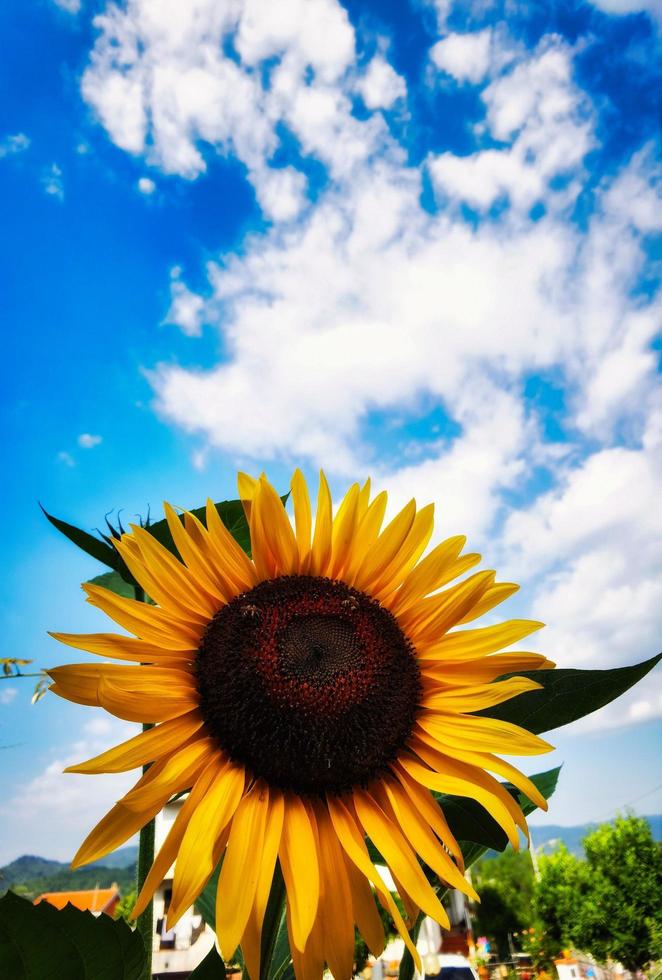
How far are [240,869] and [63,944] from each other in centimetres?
25

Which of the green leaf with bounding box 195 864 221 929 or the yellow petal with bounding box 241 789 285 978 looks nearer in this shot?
the yellow petal with bounding box 241 789 285 978

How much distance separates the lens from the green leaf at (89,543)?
56.5 inches

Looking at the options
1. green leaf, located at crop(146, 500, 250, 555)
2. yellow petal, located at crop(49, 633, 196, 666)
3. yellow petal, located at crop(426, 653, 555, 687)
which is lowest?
yellow petal, located at crop(426, 653, 555, 687)

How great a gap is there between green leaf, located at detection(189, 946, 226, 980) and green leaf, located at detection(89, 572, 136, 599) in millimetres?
818

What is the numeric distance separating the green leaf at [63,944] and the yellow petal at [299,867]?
22 centimetres

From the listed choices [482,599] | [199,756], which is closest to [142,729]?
[199,756]

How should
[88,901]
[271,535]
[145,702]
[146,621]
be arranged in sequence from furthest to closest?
[88,901], [271,535], [146,621], [145,702]

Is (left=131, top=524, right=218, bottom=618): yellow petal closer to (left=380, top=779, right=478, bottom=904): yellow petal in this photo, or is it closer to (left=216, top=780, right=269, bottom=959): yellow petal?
(left=216, top=780, right=269, bottom=959): yellow petal

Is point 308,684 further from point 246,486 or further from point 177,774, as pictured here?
point 246,486

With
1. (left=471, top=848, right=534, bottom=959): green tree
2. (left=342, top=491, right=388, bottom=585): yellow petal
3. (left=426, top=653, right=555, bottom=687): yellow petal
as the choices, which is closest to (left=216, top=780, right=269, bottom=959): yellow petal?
(left=426, top=653, right=555, bottom=687): yellow petal

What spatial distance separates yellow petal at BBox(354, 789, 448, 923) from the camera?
1.12 metres

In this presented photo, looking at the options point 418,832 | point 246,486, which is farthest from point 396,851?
point 246,486

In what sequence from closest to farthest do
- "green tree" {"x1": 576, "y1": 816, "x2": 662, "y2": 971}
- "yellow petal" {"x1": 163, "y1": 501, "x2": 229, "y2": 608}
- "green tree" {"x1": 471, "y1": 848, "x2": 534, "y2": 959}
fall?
"yellow petal" {"x1": 163, "y1": 501, "x2": 229, "y2": 608}, "green tree" {"x1": 576, "y1": 816, "x2": 662, "y2": 971}, "green tree" {"x1": 471, "y1": 848, "x2": 534, "y2": 959}

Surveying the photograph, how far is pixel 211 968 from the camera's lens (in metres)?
0.97
